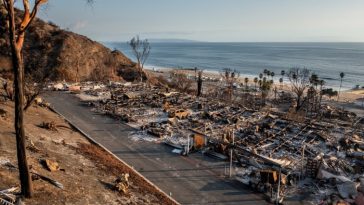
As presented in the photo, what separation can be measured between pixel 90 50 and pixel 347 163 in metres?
47.8

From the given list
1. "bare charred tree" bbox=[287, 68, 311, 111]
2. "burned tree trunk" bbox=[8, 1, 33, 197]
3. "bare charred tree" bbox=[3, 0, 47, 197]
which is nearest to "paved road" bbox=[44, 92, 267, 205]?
"burned tree trunk" bbox=[8, 1, 33, 197]

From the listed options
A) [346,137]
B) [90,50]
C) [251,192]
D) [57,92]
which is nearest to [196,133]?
[251,192]

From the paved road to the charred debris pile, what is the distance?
952mm

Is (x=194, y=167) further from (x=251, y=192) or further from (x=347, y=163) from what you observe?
(x=347, y=163)

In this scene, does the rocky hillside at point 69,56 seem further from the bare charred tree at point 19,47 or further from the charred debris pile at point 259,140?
the bare charred tree at point 19,47

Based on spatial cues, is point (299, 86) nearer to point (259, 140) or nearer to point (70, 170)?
point (259, 140)

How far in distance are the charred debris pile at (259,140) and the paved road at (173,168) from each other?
3.12 feet

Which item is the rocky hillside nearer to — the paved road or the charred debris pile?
the charred debris pile

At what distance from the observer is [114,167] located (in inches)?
754

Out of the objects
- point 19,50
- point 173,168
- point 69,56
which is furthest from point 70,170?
point 69,56

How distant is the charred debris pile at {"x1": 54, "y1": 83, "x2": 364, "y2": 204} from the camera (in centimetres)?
1881

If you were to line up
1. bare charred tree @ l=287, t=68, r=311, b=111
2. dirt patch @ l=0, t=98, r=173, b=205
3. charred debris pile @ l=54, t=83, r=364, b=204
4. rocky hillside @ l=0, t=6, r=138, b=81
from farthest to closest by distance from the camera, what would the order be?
rocky hillside @ l=0, t=6, r=138, b=81 → bare charred tree @ l=287, t=68, r=311, b=111 → charred debris pile @ l=54, t=83, r=364, b=204 → dirt patch @ l=0, t=98, r=173, b=205

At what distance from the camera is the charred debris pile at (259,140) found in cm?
1881

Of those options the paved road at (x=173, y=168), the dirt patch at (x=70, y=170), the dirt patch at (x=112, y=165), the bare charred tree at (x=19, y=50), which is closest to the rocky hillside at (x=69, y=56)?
the paved road at (x=173, y=168)
